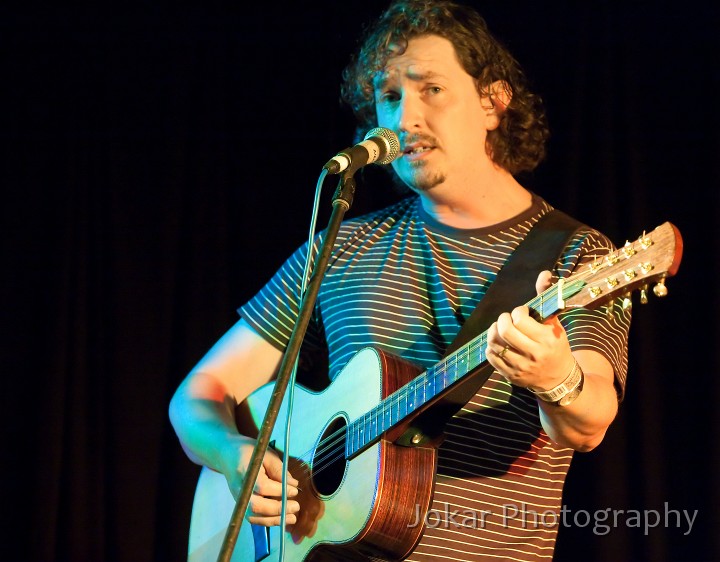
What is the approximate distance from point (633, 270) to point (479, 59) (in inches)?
57.9

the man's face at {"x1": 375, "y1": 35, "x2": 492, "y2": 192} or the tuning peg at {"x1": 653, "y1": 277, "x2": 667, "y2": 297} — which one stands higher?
the man's face at {"x1": 375, "y1": 35, "x2": 492, "y2": 192}

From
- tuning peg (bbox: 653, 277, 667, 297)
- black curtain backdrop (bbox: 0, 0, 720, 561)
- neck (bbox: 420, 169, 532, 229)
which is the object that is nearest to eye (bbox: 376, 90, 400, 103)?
neck (bbox: 420, 169, 532, 229)

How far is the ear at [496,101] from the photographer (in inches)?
117

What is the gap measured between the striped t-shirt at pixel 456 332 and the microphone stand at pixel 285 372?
58 centimetres

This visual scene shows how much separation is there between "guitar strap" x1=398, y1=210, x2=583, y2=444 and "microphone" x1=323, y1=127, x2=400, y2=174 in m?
0.48

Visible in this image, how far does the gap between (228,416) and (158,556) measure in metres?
0.98

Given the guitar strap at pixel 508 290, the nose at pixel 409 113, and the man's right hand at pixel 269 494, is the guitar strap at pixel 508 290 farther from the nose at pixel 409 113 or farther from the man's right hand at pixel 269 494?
the nose at pixel 409 113

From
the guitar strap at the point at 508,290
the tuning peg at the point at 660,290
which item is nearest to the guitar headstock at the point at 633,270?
the tuning peg at the point at 660,290

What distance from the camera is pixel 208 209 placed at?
Result: 3.67m

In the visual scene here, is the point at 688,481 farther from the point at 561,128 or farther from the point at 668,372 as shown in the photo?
the point at 561,128

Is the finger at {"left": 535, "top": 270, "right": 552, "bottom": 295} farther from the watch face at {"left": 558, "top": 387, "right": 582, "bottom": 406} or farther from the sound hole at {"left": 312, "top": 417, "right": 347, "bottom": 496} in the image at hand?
the sound hole at {"left": 312, "top": 417, "right": 347, "bottom": 496}

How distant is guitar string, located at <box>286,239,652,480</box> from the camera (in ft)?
5.75

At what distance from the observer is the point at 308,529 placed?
7.66 ft

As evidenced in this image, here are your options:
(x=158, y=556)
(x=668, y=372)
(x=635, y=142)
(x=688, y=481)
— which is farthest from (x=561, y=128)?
(x=158, y=556)
